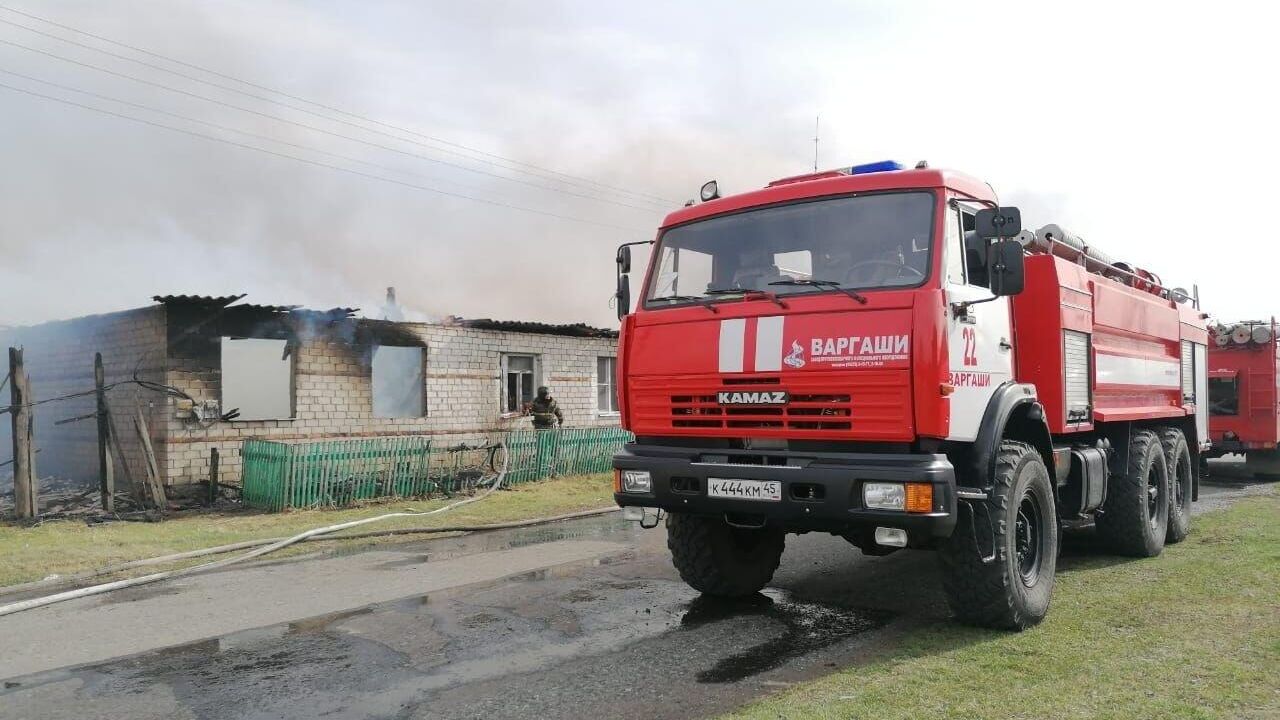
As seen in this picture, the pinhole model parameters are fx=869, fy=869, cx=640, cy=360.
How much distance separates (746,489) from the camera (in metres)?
5.06

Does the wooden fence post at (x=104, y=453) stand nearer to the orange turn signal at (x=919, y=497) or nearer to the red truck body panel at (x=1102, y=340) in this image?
the orange turn signal at (x=919, y=497)

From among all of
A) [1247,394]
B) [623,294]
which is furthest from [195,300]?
[1247,394]

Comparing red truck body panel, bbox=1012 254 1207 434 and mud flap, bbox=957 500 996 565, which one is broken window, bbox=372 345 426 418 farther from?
mud flap, bbox=957 500 996 565

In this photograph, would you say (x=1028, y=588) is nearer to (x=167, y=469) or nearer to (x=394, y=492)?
(x=394, y=492)

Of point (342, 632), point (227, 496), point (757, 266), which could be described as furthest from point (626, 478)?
point (227, 496)

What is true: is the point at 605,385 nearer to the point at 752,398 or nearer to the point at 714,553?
the point at 714,553

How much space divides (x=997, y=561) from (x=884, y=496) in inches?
39.8

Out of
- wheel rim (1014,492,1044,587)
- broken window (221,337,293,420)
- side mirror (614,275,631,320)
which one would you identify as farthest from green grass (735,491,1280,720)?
broken window (221,337,293,420)

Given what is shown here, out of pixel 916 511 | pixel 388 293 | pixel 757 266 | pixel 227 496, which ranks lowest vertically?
pixel 227 496

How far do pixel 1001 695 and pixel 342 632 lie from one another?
3.89m

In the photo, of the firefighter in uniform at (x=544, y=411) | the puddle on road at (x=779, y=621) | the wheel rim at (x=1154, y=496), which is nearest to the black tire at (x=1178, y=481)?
the wheel rim at (x=1154, y=496)

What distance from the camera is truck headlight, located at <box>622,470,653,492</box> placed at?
217 inches

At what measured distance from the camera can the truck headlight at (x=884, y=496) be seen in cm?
462

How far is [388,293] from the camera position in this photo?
79.0ft
